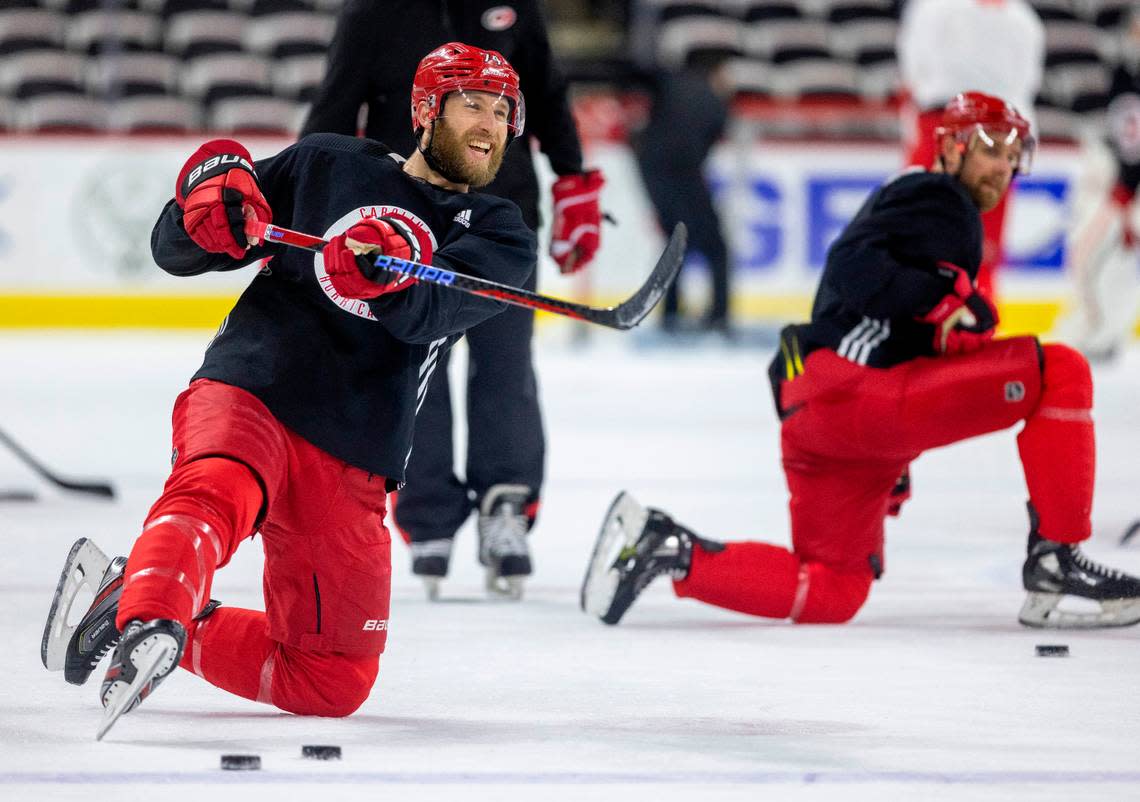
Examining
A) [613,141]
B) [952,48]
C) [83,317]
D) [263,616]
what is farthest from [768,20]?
[263,616]

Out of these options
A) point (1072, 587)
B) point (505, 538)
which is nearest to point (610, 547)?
point (505, 538)

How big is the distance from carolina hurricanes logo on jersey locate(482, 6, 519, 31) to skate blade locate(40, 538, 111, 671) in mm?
1294

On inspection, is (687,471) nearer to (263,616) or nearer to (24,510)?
(24,510)

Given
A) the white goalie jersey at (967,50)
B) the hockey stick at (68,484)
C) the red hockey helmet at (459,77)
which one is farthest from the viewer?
the white goalie jersey at (967,50)

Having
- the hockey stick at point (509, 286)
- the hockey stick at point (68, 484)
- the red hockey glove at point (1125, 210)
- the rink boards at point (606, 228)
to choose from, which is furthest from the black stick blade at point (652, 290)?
the rink boards at point (606, 228)

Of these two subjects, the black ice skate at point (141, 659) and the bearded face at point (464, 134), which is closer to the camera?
the black ice skate at point (141, 659)

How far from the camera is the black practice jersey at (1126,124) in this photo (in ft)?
22.0

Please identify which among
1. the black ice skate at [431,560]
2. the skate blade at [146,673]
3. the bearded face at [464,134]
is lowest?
the black ice skate at [431,560]

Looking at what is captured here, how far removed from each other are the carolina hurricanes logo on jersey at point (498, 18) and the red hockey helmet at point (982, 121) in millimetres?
785

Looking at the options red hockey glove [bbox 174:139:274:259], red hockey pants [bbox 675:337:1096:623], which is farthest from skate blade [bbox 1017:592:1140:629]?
red hockey glove [bbox 174:139:274:259]

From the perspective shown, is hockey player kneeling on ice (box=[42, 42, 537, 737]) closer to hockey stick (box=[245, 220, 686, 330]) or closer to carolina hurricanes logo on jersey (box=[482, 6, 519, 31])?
hockey stick (box=[245, 220, 686, 330])

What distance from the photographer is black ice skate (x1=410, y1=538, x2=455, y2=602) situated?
312cm

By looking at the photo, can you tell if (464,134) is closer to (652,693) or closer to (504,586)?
(652,693)

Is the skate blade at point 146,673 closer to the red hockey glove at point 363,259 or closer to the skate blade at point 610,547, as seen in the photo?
the red hockey glove at point 363,259
